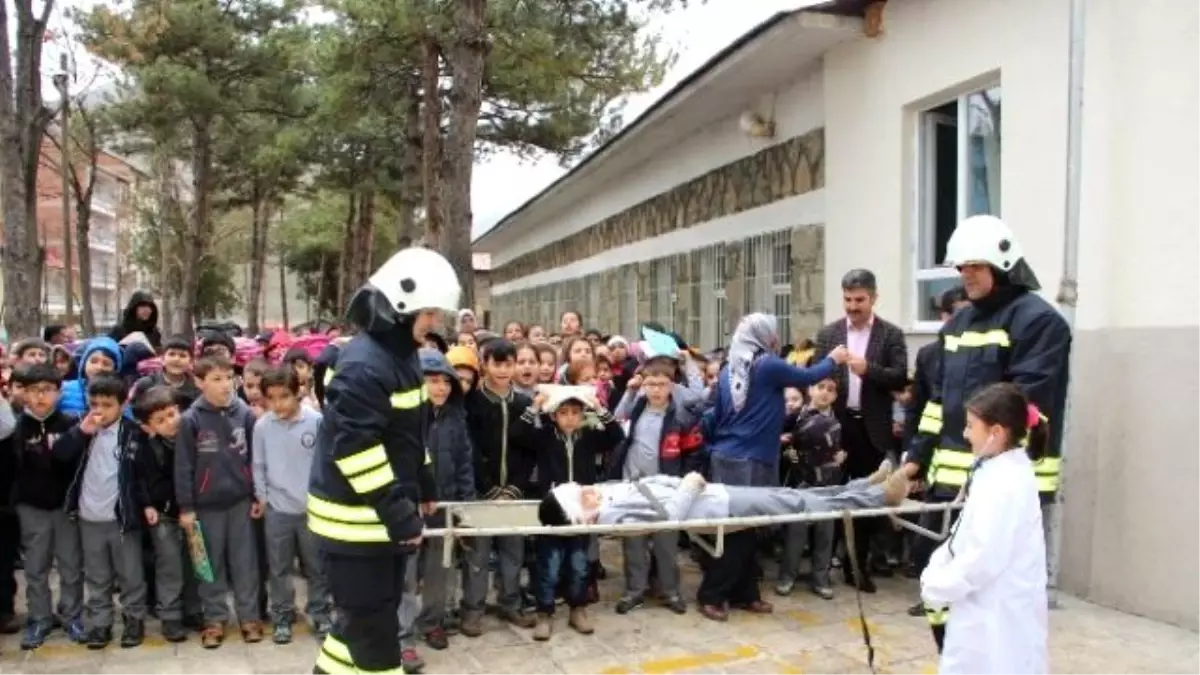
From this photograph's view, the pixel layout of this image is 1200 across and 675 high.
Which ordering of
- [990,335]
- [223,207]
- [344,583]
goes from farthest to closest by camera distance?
[223,207] → [990,335] → [344,583]

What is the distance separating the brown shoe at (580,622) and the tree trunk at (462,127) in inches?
214

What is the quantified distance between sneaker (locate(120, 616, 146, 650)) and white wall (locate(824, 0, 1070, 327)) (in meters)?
5.39

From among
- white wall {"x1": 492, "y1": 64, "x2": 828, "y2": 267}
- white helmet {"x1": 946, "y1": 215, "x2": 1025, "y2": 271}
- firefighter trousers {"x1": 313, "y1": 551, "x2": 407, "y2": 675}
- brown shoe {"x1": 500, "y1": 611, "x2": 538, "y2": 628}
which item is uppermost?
white wall {"x1": 492, "y1": 64, "x2": 828, "y2": 267}

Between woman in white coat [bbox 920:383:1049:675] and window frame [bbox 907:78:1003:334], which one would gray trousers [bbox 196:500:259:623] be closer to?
woman in white coat [bbox 920:383:1049:675]

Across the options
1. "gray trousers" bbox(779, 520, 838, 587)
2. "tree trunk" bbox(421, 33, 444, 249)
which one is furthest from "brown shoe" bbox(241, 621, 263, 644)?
"tree trunk" bbox(421, 33, 444, 249)

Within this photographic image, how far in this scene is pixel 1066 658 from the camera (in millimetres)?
4762

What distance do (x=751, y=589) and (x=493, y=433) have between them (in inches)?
70.2

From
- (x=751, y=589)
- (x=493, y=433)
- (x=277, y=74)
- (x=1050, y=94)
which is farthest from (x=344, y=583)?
(x=277, y=74)

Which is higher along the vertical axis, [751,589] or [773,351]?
[773,351]

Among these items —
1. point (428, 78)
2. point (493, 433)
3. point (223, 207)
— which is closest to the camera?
point (493, 433)

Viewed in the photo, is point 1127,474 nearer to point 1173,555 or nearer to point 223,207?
point 1173,555

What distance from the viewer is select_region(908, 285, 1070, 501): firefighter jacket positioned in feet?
14.3

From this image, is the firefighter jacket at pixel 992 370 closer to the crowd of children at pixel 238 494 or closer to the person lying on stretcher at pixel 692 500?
the person lying on stretcher at pixel 692 500

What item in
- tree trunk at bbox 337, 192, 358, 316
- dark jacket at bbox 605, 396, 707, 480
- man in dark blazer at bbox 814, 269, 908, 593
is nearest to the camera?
dark jacket at bbox 605, 396, 707, 480
